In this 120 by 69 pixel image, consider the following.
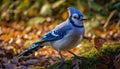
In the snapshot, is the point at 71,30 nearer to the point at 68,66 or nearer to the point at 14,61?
the point at 68,66

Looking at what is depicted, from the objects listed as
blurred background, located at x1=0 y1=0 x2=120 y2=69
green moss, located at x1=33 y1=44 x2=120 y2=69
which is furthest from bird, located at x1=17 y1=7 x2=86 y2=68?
blurred background, located at x1=0 y1=0 x2=120 y2=69

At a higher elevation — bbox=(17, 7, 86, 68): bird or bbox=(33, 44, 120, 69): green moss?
bbox=(17, 7, 86, 68): bird

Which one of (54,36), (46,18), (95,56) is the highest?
(54,36)

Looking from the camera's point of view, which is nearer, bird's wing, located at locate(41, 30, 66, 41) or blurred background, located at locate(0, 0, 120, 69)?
bird's wing, located at locate(41, 30, 66, 41)

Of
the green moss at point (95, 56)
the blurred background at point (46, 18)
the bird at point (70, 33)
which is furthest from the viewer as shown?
the blurred background at point (46, 18)

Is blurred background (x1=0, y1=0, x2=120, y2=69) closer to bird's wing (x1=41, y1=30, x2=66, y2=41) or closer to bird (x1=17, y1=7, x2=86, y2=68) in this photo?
bird's wing (x1=41, y1=30, x2=66, y2=41)

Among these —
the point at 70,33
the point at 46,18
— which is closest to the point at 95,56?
the point at 70,33

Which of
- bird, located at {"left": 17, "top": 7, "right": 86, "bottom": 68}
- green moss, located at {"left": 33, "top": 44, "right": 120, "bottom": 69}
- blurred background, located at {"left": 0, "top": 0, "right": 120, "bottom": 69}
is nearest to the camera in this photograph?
bird, located at {"left": 17, "top": 7, "right": 86, "bottom": 68}

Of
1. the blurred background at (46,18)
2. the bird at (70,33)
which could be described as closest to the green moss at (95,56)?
the bird at (70,33)

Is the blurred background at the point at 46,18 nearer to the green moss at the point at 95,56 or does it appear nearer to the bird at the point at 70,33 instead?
the green moss at the point at 95,56

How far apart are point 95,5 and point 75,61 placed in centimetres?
554

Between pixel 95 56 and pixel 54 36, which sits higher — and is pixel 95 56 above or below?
below

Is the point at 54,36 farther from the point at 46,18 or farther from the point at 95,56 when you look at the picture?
the point at 46,18

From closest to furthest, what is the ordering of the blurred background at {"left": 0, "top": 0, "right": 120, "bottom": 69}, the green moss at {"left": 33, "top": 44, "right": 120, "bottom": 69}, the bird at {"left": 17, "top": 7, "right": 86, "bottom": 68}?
the bird at {"left": 17, "top": 7, "right": 86, "bottom": 68}, the green moss at {"left": 33, "top": 44, "right": 120, "bottom": 69}, the blurred background at {"left": 0, "top": 0, "right": 120, "bottom": 69}
